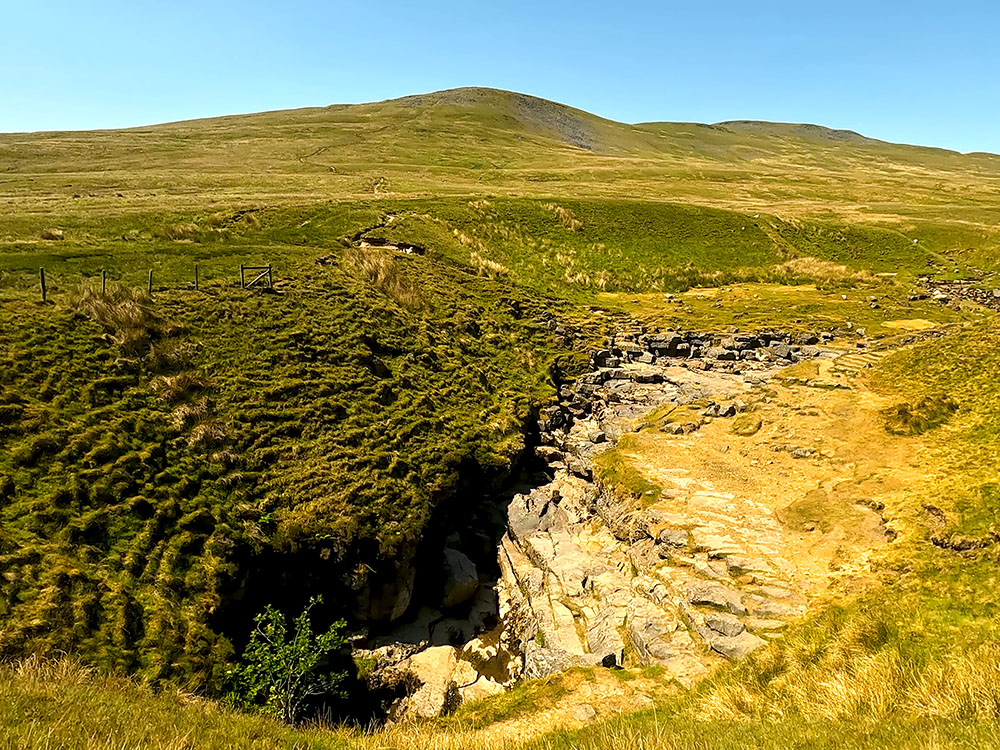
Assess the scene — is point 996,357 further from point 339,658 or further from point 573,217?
point 573,217

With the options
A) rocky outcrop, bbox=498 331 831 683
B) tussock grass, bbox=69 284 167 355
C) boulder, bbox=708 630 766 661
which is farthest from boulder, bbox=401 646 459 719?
tussock grass, bbox=69 284 167 355

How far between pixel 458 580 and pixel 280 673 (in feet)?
29.9

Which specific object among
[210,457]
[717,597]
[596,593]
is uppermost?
[210,457]

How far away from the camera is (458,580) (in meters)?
23.3

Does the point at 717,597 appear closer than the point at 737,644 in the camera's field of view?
No

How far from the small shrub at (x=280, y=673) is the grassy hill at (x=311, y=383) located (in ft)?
2.98

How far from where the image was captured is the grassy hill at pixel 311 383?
15.7 m

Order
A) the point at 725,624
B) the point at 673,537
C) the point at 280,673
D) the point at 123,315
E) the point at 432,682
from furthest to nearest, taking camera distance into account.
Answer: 1. the point at 123,315
2. the point at 673,537
3. the point at 432,682
4. the point at 725,624
5. the point at 280,673

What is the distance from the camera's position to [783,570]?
1930cm

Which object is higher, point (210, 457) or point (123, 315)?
point (123, 315)

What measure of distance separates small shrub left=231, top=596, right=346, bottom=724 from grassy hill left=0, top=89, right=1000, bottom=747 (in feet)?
2.98

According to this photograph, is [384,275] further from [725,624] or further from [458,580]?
[725,624]

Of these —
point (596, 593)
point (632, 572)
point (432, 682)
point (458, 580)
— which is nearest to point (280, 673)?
point (432, 682)

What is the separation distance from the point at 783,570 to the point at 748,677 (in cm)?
867
